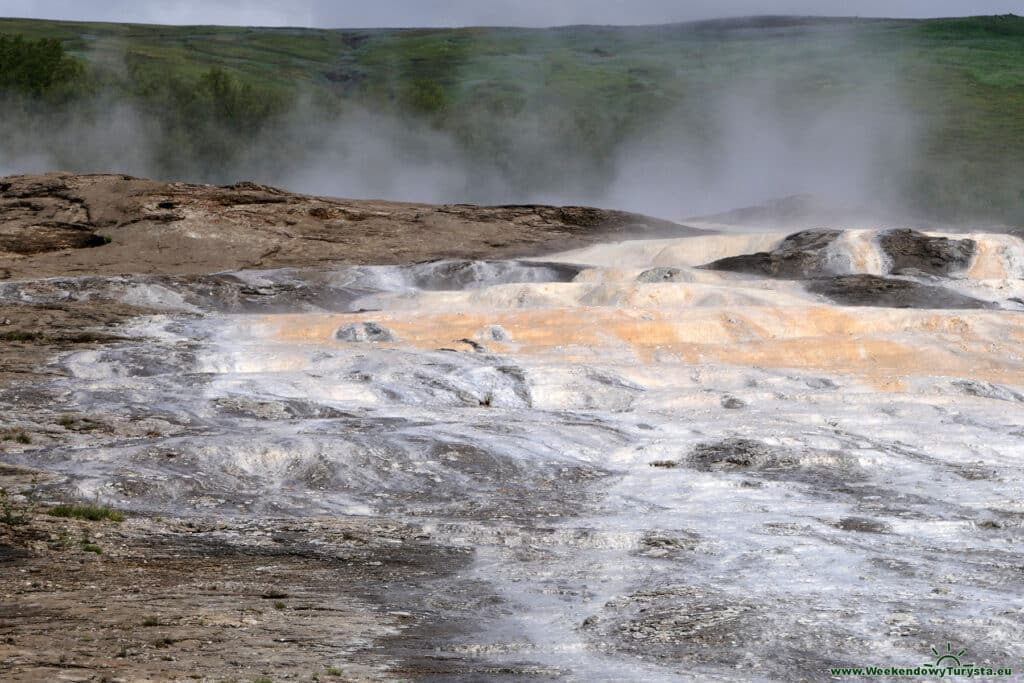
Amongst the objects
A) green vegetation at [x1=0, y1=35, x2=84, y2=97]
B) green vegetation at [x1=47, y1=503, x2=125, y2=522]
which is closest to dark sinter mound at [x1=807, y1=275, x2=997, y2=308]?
green vegetation at [x1=47, y1=503, x2=125, y2=522]

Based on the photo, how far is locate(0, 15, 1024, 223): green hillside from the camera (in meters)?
74.1

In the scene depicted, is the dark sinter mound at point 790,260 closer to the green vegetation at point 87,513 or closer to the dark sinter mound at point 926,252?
the dark sinter mound at point 926,252

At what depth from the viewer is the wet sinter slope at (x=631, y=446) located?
31.2 feet

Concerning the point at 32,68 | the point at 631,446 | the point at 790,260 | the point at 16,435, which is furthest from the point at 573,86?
the point at 16,435

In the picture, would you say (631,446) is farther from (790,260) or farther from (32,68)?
(32,68)

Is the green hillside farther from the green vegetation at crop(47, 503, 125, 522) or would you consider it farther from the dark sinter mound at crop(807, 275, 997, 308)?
the green vegetation at crop(47, 503, 125, 522)

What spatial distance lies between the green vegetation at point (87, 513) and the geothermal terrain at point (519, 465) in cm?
13

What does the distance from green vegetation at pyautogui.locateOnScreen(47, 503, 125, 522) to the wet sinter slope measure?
1.91ft

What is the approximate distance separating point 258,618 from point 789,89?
87860 mm

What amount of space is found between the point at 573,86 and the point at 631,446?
78762mm

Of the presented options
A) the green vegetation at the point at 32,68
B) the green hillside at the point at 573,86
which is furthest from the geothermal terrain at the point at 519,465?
the green hillside at the point at 573,86

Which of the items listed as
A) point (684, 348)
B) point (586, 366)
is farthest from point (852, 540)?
point (684, 348)

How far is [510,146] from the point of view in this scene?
279 feet

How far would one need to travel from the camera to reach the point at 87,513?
470 inches
